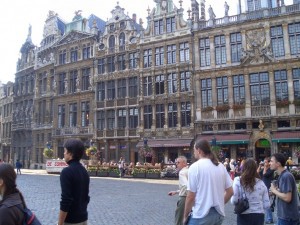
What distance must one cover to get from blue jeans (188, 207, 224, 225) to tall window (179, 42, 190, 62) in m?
29.5

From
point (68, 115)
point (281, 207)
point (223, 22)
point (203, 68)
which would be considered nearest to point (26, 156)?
point (68, 115)

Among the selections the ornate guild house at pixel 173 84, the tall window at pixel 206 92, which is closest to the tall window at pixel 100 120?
the ornate guild house at pixel 173 84

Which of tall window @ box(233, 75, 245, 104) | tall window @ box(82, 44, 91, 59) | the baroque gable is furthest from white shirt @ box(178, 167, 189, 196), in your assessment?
the baroque gable

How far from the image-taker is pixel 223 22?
103ft

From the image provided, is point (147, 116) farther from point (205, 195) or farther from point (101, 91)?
point (205, 195)

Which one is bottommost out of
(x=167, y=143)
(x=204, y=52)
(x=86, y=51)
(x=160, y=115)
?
(x=167, y=143)

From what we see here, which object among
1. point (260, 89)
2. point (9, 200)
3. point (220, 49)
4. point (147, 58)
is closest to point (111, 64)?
point (147, 58)

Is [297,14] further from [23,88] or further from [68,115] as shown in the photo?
[23,88]

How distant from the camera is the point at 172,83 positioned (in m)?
33.2

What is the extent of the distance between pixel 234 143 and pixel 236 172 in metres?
7.60

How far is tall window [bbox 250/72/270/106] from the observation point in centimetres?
2898

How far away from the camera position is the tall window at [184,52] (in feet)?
108

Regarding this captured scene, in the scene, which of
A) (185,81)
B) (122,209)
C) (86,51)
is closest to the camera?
(122,209)

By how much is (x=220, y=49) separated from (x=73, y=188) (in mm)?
29358
